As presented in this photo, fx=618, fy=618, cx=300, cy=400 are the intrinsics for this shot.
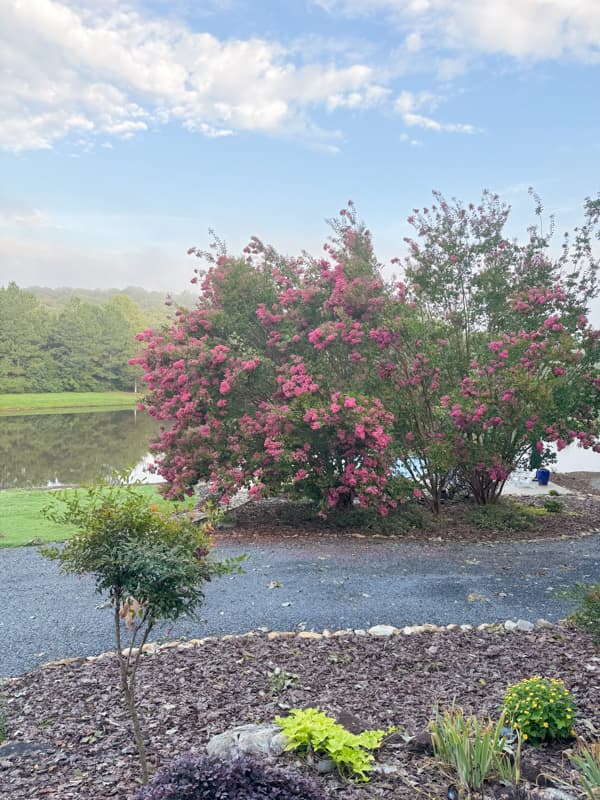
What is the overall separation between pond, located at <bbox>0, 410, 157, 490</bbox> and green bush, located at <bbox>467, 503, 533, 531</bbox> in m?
5.32

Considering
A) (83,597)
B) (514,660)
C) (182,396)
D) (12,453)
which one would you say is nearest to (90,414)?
(12,453)

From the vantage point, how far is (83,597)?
6.03 metres

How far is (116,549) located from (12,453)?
808 inches

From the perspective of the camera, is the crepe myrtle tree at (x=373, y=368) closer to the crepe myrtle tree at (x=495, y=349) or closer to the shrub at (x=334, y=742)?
the crepe myrtle tree at (x=495, y=349)

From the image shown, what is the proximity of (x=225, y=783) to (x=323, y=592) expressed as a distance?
12.4ft

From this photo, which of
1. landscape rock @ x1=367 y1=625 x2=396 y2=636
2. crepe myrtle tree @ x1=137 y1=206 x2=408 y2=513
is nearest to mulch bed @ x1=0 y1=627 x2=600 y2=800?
landscape rock @ x1=367 y1=625 x2=396 y2=636

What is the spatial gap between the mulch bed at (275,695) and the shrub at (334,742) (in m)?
0.08

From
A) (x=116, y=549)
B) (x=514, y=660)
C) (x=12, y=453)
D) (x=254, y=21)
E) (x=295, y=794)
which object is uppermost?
(x=254, y=21)

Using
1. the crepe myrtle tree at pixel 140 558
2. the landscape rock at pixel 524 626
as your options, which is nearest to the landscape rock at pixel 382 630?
the landscape rock at pixel 524 626

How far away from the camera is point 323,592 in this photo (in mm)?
5969

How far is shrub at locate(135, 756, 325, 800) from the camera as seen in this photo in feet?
7.29

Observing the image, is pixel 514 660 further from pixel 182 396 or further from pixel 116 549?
pixel 182 396

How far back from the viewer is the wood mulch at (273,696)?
9.49 ft

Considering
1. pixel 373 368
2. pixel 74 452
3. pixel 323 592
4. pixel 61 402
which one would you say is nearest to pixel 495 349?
pixel 373 368
